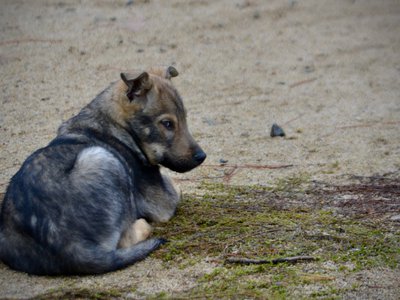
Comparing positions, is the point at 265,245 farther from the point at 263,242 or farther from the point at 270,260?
the point at 270,260

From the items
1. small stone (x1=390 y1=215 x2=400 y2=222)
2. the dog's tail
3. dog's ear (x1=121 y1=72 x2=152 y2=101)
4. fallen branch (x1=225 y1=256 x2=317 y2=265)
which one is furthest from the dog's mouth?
small stone (x1=390 y1=215 x2=400 y2=222)

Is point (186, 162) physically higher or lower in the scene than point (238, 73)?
higher

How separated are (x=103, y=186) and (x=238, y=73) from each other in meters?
6.53

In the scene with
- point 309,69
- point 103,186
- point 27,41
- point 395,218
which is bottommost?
point 395,218

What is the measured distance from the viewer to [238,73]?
12055 mm

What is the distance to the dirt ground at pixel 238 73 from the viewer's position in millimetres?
9016

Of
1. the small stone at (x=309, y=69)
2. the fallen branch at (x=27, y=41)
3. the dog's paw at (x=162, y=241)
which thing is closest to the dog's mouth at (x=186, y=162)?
the dog's paw at (x=162, y=241)

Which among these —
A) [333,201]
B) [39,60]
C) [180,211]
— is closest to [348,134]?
[333,201]

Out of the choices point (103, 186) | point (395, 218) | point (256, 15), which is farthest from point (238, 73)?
point (103, 186)

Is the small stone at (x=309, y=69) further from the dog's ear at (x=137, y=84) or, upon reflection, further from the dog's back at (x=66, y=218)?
the dog's back at (x=66, y=218)

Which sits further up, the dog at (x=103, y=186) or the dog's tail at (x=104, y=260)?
the dog at (x=103, y=186)

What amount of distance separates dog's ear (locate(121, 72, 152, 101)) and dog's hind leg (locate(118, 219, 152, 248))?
113 centimetres

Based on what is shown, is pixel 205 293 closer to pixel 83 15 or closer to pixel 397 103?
pixel 397 103

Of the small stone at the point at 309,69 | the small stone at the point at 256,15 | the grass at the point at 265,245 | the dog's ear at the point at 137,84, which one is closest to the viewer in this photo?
the grass at the point at 265,245
